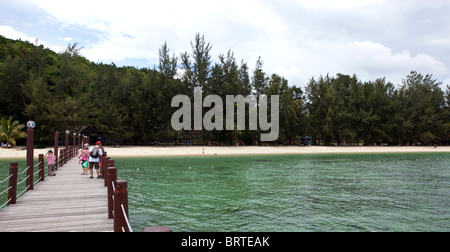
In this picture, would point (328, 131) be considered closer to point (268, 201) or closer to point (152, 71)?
point (152, 71)

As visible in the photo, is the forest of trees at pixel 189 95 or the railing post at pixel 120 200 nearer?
the railing post at pixel 120 200

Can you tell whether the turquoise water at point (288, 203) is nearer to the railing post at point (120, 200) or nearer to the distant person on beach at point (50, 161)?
the distant person on beach at point (50, 161)

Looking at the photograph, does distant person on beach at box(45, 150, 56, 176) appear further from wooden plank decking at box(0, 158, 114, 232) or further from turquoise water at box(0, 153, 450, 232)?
wooden plank decking at box(0, 158, 114, 232)

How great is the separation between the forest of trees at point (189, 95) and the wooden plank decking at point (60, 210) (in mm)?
41999

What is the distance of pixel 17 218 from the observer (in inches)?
337

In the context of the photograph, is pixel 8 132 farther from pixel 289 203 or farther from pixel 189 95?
pixel 289 203

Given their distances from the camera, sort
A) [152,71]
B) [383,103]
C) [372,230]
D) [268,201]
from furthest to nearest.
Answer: [383,103]
[152,71]
[268,201]
[372,230]

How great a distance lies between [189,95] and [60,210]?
5135cm

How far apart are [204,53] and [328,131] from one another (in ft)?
102

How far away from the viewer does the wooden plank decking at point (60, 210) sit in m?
7.84

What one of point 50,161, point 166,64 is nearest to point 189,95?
point 166,64

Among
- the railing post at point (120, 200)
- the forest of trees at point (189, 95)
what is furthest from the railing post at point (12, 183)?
the forest of trees at point (189, 95)
